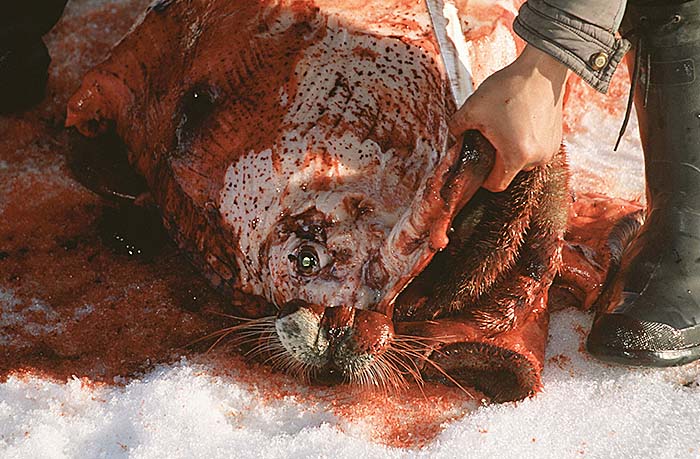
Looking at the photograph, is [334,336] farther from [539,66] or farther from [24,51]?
[24,51]

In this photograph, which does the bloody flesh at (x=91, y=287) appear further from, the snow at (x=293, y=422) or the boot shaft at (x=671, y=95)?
the boot shaft at (x=671, y=95)

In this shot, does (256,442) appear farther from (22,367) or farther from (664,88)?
(664,88)

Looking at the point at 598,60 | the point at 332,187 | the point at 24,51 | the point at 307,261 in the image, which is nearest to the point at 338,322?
the point at 307,261

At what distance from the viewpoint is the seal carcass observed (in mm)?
2773

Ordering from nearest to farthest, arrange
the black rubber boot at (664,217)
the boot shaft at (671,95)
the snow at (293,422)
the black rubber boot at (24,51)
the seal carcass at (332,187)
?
the snow at (293,422), the seal carcass at (332,187), the black rubber boot at (664,217), the boot shaft at (671,95), the black rubber boot at (24,51)

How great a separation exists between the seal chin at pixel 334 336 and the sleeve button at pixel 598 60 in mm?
928

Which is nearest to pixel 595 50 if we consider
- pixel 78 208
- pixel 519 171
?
pixel 519 171

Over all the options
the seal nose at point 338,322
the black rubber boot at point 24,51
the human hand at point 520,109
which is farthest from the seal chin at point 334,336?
the black rubber boot at point 24,51

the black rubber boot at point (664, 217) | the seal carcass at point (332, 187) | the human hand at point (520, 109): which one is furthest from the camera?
the black rubber boot at point (664, 217)

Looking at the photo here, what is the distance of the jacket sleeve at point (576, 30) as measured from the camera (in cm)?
239

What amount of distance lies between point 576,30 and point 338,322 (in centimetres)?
106

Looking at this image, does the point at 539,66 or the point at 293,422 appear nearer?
the point at 539,66

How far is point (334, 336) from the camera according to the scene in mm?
2820

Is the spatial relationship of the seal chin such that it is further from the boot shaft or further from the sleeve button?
the boot shaft
